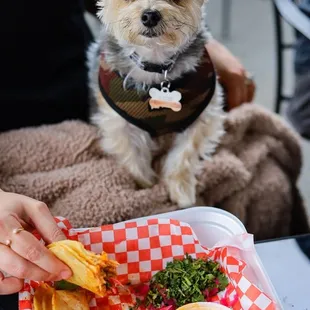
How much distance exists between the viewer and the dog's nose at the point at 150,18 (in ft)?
3.54

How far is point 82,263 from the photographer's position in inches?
32.3

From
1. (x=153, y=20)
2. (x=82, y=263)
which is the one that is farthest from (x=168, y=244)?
(x=153, y=20)

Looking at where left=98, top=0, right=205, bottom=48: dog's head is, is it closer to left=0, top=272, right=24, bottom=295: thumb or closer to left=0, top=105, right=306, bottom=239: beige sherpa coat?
left=0, top=105, right=306, bottom=239: beige sherpa coat

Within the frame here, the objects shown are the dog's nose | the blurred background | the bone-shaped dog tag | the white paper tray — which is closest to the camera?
the white paper tray

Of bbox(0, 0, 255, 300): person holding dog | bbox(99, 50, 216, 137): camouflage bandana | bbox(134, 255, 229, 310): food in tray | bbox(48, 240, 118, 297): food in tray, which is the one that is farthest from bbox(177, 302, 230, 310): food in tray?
bbox(0, 0, 255, 300): person holding dog

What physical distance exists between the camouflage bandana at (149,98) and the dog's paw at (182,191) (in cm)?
13

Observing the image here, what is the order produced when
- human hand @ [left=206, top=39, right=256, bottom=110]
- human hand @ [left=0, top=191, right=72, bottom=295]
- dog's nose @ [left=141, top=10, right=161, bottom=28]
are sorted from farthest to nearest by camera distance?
human hand @ [left=206, top=39, right=256, bottom=110], dog's nose @ [left=141, top=10, right=161, bottom=28], human hand @ [left=0, top=191, right=72, bottom=295]

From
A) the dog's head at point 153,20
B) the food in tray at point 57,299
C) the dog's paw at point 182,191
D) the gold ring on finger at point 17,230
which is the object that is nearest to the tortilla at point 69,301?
the food in tray at point 57,299

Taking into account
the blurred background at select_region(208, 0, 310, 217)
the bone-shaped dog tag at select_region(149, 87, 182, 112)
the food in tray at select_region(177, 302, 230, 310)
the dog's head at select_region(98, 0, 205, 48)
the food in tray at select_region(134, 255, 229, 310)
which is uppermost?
the dog's head at select_region(98, 0, 205, 48)

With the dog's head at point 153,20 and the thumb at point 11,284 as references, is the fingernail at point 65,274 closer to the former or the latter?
the thumb at point 11,284

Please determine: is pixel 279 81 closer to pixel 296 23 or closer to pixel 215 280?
pixel 296 23

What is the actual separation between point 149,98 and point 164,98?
0.11 ft

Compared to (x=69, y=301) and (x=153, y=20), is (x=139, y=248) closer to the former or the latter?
(x=69, y=301)

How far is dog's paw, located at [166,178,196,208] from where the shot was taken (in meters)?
1.24
